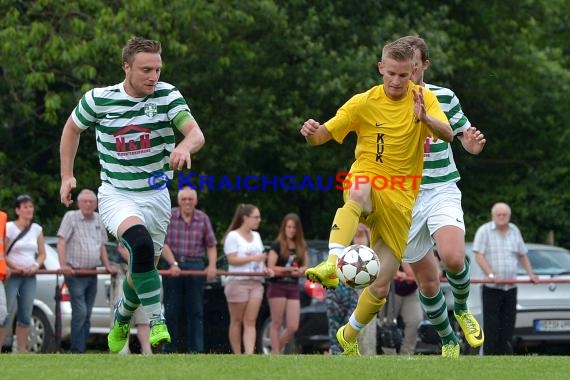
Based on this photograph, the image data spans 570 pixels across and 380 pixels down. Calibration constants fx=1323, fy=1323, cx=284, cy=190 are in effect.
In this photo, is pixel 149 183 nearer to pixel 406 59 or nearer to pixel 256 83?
pixel 406 59

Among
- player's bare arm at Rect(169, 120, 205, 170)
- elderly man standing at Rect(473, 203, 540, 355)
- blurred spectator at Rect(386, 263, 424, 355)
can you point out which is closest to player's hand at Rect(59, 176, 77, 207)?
player's bare arm at Rect(169, 120, 205, 170)

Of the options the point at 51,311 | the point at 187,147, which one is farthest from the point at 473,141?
the point at 51,311

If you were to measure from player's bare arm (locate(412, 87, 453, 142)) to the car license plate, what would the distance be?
25.0 feet

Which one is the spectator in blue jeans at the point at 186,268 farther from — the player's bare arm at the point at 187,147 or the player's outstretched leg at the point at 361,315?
the player's bare arm at the point at 187,147

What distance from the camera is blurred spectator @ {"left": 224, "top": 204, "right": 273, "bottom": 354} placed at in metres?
16.5

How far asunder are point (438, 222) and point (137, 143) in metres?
2.56

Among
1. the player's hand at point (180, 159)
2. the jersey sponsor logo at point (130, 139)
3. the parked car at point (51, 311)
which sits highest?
the jersey sponsor logo at point (130, 139)

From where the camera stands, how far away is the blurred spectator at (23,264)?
1553 cm

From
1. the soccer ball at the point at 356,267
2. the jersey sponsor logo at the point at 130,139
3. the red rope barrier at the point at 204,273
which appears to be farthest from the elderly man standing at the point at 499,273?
the jersey sponsor logo at the point at 130,139

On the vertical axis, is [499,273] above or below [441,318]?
above

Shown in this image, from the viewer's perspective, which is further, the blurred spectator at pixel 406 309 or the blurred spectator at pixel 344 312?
the blurred spectator at pixel 406 309

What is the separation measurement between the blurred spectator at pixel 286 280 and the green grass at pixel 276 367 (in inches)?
259

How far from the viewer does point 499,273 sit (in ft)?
53.1

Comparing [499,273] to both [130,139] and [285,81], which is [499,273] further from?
[285,81]
